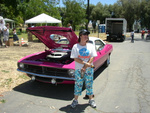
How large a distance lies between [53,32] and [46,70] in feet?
4.62

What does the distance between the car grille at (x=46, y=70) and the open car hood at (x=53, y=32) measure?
1.13 m

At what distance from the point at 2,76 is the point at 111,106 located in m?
3.79

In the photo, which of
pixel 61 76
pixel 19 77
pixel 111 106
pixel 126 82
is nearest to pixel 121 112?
pixel 111 106

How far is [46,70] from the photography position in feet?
14.5

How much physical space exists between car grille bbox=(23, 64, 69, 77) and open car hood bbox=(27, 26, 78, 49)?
3.70 ft

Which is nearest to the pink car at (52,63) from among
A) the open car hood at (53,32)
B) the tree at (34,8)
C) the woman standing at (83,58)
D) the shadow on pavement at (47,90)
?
the open car hood at (53,32)

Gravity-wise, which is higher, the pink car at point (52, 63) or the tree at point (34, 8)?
the tree at point (34, 8)

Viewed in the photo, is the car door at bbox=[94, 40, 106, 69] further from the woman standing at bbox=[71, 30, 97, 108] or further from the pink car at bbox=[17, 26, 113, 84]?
the woman standing at bbox=[71, 30, 97, 108]

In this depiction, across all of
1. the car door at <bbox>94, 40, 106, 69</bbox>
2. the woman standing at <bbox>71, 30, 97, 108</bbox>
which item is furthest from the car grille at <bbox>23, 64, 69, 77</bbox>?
the car door at <bbox>94, 40, 106, 69</bbox>

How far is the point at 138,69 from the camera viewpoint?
7.05 metres

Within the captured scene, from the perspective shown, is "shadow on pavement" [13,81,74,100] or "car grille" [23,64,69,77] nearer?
"car grille" [23,64,69,77]

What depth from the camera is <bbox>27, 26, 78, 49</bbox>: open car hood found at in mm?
4766

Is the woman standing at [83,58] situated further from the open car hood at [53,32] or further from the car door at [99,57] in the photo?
the car door at [99,57]

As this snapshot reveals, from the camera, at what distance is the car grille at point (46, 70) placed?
4250 mm
